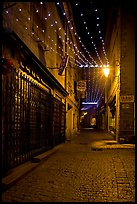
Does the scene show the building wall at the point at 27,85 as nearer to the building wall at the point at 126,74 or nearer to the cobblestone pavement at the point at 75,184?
the cobblestone pavement at the point at 75,184

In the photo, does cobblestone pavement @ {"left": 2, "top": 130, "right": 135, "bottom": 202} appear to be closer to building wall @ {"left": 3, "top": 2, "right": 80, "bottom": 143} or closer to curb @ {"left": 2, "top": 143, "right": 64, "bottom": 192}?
curb @ {"left": 2, "top": 143, "right": 64, "bottom": 192}

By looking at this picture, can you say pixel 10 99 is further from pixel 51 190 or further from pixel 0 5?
pixel 0 5

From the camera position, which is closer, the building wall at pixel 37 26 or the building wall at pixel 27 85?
the building wall at pixel 27 85

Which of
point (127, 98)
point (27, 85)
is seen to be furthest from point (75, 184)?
point (127, 98)

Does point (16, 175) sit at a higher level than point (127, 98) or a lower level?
lower

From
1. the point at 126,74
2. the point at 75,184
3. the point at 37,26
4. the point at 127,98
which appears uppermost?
the point at 37,26

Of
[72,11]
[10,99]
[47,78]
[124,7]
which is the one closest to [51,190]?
[10,99]

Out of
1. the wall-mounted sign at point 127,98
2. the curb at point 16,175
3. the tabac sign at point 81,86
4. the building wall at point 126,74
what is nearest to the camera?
the curb at point 16,175

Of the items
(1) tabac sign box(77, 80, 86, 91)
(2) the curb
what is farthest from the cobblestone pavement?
(1) tabac sign box(77, 80, 86, 91)

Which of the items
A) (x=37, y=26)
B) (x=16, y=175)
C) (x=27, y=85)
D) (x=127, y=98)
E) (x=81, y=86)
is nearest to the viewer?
(x=16, y=175)

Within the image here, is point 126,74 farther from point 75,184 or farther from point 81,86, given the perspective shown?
point 75,184

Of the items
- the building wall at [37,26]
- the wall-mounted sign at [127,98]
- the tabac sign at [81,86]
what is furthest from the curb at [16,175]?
the tabac sign at [81,86]

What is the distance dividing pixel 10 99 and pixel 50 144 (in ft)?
25.4

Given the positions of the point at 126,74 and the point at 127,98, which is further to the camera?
the point at 126,74
